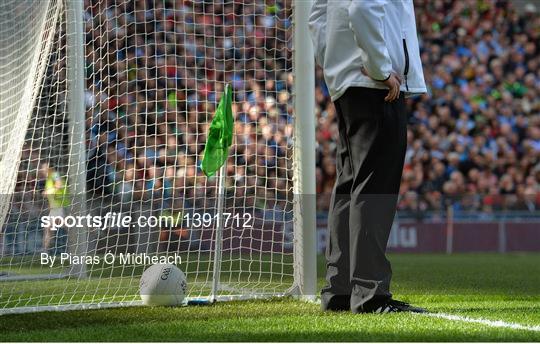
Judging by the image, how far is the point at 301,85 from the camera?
535cm

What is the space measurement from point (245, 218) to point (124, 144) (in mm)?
1524

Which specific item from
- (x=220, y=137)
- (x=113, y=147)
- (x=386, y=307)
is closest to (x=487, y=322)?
(x=386, y=307)

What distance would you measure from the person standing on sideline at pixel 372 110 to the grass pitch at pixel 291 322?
23 cm

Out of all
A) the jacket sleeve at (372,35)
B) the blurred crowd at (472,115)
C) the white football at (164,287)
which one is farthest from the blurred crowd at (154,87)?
the blurred crowd at (472,115)

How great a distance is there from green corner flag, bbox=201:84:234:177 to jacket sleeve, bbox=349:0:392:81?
1008mm

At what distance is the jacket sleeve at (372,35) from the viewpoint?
13.8ft

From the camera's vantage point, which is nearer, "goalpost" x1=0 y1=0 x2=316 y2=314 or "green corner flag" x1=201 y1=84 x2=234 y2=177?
"green corner flag" x1=201 y1=84 x2=234 y2=177

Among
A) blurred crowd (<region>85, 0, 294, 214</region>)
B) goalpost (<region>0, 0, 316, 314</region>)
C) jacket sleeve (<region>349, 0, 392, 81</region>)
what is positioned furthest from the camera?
blurred crowd (<region>85, 0, 294, 214</region>)

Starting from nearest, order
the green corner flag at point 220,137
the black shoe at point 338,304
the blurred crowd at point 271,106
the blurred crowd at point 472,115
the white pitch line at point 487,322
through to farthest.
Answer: the white pitch line at point 487,322, the black shoe at point 338,304, the green corner flag at point 220,137, the blurred crowd at point 271,106, the blurred crowd at point 472,115

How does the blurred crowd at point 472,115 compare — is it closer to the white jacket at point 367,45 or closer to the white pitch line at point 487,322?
the white jacket at point 367,45

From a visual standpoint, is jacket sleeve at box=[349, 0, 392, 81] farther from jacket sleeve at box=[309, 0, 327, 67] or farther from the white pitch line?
the white pitch line

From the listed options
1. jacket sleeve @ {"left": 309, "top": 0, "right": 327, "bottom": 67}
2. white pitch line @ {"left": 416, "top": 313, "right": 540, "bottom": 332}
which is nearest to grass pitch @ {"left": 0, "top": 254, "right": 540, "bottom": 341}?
white pitch line @ {"left": 416, "top": 313, "right": 540, "bottom": 332}

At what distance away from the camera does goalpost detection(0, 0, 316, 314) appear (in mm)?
5383

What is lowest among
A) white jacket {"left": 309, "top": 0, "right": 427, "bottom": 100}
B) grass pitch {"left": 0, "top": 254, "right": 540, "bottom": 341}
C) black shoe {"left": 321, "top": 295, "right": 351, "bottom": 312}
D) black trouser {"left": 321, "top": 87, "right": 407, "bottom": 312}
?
grass pitch {"left": 0, "top": 254, "right": 540, "bottom": 341}
